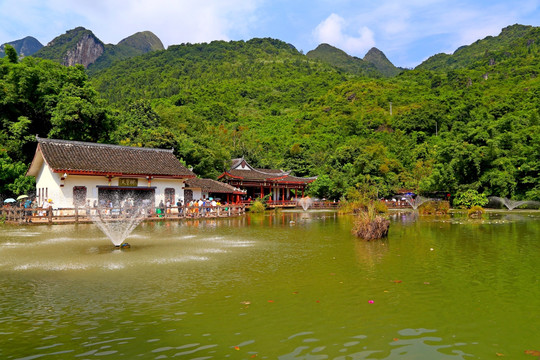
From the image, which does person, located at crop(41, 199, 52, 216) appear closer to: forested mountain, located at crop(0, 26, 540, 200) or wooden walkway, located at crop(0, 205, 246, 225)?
wooden walkway, located at crop(0, 205, 246, 225)

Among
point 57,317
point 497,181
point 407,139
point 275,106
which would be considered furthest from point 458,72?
point 57,317

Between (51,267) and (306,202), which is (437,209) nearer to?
(306,202)

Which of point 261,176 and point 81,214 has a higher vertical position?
point 261,176

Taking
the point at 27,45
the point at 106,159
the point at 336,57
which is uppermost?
the point at 27,45

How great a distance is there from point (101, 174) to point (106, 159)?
175 cm

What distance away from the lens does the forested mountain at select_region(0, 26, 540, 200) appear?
98.2 ft

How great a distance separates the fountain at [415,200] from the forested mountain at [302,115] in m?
1.05

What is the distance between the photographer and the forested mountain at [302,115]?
2994 cm

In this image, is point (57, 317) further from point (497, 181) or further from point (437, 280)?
point (497, 181)

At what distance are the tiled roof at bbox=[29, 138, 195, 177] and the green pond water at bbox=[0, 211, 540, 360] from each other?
13317mm

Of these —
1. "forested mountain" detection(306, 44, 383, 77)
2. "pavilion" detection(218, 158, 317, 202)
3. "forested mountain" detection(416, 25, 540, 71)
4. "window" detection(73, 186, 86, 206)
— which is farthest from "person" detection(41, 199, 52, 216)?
"forested mountain" detection(306, 44, 383, 77)

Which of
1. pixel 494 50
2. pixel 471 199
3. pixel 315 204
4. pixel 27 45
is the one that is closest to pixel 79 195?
pixel 315 204

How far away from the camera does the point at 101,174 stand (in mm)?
24672

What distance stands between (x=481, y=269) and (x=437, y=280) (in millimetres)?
1771
